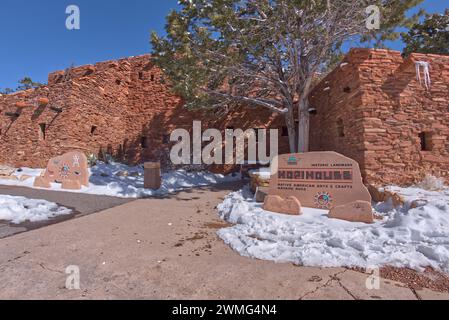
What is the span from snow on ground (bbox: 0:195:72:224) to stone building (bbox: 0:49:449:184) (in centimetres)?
619

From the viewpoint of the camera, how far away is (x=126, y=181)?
9.48 meters

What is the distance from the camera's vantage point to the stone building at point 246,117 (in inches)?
233

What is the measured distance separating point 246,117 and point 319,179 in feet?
27.4

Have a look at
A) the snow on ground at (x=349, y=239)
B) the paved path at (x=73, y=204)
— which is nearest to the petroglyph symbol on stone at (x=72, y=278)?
the snow on ground at (x=349, y=239)

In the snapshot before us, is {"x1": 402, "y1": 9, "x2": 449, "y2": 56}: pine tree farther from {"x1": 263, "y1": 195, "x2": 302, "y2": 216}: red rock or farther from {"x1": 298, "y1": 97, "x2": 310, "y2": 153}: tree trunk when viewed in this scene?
{"x1": 263, "y1": 195, "x2": 302, "y2": 216}: red rock

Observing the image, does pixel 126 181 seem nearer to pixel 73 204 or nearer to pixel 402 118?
pixel 73 204

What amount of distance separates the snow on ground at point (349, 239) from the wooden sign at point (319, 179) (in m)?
0.57

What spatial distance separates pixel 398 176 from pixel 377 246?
3.93 metres

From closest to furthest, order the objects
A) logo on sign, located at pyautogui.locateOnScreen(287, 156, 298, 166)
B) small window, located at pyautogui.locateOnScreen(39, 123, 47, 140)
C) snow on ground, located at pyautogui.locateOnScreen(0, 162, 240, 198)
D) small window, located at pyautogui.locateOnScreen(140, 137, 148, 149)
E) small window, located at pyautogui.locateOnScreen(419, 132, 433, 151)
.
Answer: logo on sign, located at pyautogui.locateOnScreen(287, 156, 298, 166)
small window, located at pyautogui.locateOnScreen(419, 132, 433, 151)
snow on ground, located at pyautogui.locateOnScreen(0, 162, 240, 198)
small window, located at pyautogui.locateOnScreen(39, 123, 47, 140)
small window, located at pyautogui.locateOnScreen(140, 137, 148, 149)

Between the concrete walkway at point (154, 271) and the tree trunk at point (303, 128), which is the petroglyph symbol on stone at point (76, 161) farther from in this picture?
the tree trunk at point (303, 128)

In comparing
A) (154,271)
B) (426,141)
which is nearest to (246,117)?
(426,141)

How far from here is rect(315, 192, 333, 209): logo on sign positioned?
4.89m

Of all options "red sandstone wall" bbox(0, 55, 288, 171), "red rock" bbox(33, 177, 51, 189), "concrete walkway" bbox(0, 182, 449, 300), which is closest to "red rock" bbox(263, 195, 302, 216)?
"concrete walkway" bbox(0, 182, 449, 300)
